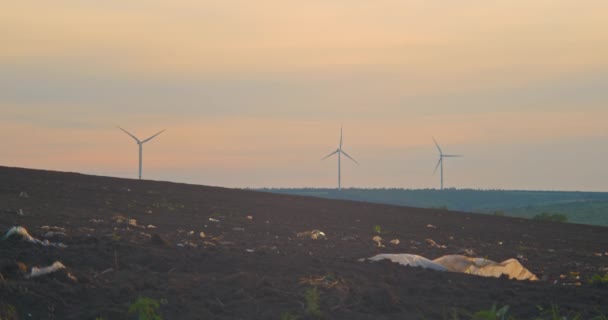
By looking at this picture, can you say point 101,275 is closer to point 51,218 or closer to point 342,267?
point 342,267

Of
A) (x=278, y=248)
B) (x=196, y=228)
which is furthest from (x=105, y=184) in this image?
(x=278, y=248)

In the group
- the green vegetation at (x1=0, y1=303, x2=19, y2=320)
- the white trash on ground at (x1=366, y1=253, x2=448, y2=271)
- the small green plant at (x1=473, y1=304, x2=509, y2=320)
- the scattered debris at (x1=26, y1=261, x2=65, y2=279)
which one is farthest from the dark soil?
the white trash on ground at (x1=366, y1=253, x2=448, y2=271)

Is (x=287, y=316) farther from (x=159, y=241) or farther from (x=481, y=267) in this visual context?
(x=481, y=267)

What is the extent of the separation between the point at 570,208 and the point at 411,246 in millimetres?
72211

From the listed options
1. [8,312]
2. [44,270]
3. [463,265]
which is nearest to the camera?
[8,312]

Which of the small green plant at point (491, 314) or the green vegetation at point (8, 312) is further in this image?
the small green plant at point (491, 314)

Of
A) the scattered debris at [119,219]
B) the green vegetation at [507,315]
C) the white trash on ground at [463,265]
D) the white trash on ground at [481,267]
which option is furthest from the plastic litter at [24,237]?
Result: the scattered debris at [119,219]

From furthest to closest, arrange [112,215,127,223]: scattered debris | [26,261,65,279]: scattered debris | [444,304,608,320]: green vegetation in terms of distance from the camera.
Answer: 1. [112,215,127,223]: scattered debris
2. [26,261,65,279]: scattered debris
3. [444,304,608,320]: green vegetation

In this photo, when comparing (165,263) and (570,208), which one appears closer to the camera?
(165,263)

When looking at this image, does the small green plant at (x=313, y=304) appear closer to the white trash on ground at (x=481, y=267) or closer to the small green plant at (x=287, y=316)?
the small green plant at (x=287, y=316)

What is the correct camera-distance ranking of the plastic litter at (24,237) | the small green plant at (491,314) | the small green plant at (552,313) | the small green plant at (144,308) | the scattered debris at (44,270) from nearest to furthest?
the small green plant at (144,308)
the small green plant at (491,314)
the small green plant at (552,313)
the scattered debris at (44,270)
the plastic litter at (24,237)

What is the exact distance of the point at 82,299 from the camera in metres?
9.55

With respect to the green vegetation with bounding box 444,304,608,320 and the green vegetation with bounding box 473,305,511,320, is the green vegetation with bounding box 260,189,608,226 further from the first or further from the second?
the green vegetation with bounding box 473,305,511,320

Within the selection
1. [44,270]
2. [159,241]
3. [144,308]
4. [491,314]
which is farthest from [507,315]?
[159,241]
